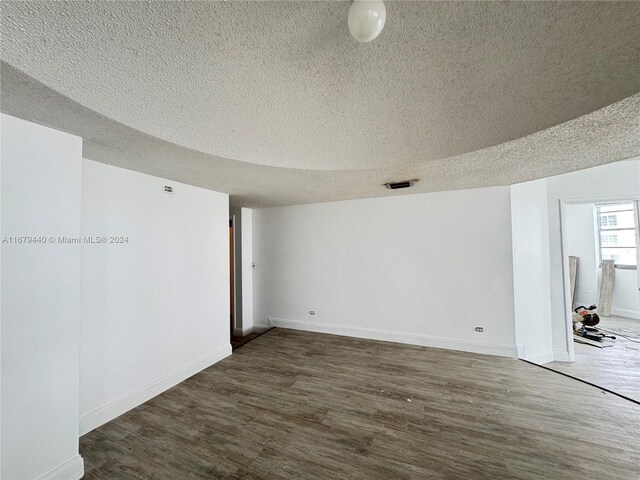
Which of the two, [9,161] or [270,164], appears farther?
[270,164]

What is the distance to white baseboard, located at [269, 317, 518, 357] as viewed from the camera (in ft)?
11.4

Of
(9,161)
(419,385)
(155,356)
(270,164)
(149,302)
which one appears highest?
(270,164)

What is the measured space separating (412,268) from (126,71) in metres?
3.98

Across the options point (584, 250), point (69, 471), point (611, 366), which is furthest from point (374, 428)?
point (584, 250)

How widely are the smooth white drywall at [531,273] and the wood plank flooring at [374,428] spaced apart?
507mm

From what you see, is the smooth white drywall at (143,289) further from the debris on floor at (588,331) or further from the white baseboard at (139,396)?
the debris on floor at (588,331)

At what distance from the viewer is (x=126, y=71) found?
45.5 inches

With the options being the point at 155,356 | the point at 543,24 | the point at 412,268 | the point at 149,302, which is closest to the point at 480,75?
the point at 543,24

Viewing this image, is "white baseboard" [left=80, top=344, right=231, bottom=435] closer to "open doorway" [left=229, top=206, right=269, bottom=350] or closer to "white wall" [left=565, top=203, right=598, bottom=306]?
"open doorway" [left=229, top=206, right=269, bottom=350]

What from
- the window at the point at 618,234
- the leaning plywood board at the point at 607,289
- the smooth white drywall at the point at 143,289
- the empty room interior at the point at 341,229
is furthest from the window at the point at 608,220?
the smooth white drywall at the point at 143,289

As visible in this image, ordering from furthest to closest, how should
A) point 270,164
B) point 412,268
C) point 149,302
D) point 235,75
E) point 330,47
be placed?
point 412,268 < point 149,302 < point 270,164 < point 235,75 < point 330,47

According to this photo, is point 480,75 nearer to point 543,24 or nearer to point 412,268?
point 543,24

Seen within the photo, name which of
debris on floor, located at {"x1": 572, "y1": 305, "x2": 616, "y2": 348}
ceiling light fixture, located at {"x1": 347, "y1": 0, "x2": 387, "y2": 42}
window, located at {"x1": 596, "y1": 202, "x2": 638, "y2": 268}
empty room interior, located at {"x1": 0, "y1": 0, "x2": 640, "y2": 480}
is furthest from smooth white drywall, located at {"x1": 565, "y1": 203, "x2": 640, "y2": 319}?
ceiling light fixture, located at {"x1": 347, "y1": 0, "x2": 387, "y2": 42}

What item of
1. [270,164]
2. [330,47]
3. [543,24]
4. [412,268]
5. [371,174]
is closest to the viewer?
[543,24]
